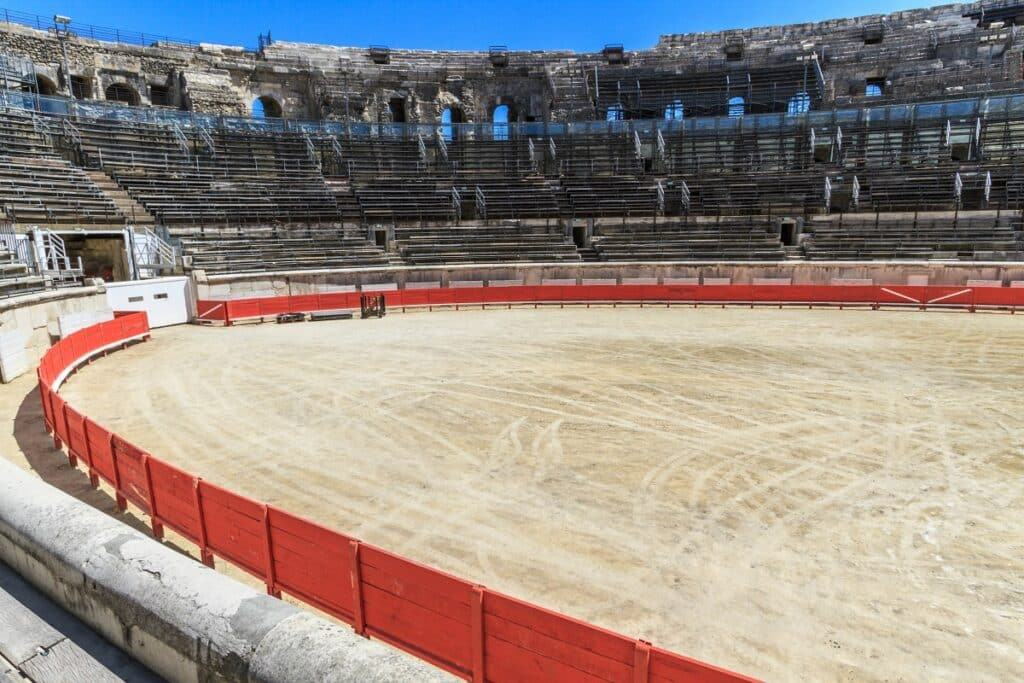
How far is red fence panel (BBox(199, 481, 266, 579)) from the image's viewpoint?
20.1ft

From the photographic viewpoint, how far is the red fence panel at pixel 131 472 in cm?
760

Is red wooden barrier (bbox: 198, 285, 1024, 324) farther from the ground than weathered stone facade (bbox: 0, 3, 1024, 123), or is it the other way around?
weathered stone facade (bbox: 0, 3, 1024, 123)

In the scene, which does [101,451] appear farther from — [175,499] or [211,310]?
[211,310]

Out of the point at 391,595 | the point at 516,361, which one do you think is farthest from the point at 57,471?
the point at 516,361

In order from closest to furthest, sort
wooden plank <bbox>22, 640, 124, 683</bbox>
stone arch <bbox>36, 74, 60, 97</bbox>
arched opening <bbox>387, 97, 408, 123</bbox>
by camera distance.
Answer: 1. wooden plank <bbox>22, 640, 124, 683</bbox>
2. stone arch <bbox>36, 74, 60, 97</bbox>
3. arched opening <bbox>387, 97, 408, 123</bbox>

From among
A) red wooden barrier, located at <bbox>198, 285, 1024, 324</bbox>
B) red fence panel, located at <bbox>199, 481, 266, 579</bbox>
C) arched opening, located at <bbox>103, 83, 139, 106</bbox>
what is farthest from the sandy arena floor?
arched opening, located at <bbox>103, 83, 139, 106</bbox>

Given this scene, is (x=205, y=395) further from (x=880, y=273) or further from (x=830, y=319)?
(x=880, y=273)

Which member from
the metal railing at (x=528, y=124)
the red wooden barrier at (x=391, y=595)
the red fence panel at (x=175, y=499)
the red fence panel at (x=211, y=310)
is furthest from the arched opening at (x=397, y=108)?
the red fence panel at (x=175, y=499)

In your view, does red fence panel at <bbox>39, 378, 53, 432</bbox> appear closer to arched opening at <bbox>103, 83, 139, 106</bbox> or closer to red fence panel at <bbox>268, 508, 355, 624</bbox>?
red fence panel at <bbox>268, 508, 355, 624</bbox>

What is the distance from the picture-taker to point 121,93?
140ft

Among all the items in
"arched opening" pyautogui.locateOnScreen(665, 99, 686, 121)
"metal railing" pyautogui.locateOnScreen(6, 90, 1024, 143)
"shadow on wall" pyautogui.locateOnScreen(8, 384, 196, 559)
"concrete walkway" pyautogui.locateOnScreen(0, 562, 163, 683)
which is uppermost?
"arched opening" pyautogui.locateOnScreen(665, 99, 686, 121)

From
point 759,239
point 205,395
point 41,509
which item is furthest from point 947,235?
point 41,509

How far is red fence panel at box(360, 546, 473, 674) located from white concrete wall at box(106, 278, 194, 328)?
22.1 meters

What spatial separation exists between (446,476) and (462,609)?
4769 mm
